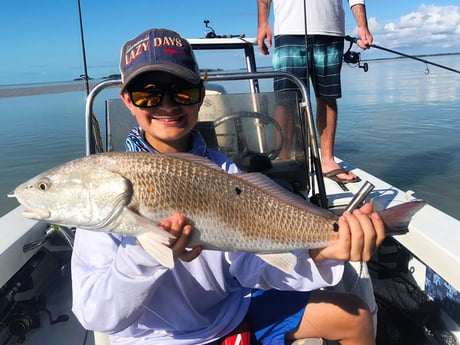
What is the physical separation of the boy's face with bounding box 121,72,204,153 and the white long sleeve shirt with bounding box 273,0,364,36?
2.70m

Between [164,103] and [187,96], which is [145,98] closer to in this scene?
[164,103]

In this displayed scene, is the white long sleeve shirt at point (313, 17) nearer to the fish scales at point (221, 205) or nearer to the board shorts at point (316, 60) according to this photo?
the board shorts at point (316, 60)

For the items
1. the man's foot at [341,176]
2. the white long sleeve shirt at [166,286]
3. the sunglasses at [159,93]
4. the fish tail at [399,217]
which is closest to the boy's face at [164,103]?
the sunglasses at [159,93]

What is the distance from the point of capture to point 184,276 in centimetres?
186

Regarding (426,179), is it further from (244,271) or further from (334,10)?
(244,271)

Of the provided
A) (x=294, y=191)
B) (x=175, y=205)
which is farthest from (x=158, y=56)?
(x=294, y=191)

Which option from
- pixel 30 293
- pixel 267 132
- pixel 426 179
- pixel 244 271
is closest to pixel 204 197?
pixel 244 271

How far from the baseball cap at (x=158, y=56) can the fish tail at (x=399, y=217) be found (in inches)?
40.3

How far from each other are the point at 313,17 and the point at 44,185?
354 cm

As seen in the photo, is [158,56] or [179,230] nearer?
[179,230]

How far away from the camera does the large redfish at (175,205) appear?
1432 millimetres

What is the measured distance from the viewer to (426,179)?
6.91 m

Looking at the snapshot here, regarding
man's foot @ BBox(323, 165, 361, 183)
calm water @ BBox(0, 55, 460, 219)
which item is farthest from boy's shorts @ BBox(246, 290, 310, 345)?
calm water @ BBox(0, 55, 460, 219)

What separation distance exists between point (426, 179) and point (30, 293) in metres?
6.29
